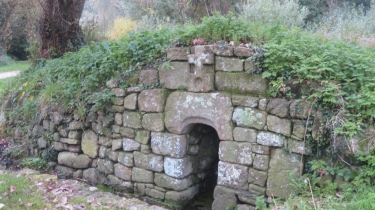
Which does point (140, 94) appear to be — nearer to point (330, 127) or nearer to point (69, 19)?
point (330, 127)

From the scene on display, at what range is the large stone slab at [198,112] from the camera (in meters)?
4.39

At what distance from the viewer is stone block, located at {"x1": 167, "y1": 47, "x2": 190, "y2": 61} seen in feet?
15.3

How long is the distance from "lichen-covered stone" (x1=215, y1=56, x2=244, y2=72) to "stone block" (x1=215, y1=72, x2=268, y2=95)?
54 mm

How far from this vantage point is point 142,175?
514 cm

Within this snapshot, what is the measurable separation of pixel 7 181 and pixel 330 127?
470 cm

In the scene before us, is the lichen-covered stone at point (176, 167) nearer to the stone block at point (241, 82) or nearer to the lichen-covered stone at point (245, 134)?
the lichen-covered stone at point (245, 134)

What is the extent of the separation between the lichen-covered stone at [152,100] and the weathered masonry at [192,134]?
1 cm

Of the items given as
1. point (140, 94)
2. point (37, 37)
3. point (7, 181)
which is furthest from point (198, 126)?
point (37, 37)

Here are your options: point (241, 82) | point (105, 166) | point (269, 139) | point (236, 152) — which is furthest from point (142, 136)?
point (269, 139)

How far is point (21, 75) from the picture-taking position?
8.21 meters

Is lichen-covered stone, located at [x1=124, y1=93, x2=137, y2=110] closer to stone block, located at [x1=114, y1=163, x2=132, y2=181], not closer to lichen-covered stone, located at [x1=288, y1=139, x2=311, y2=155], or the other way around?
stone block, located at [x1=114, y1=163, x2=132, y2=181]

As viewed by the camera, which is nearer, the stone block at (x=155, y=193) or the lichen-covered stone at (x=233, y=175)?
the lichen-covered stone at (x=233, y=175)

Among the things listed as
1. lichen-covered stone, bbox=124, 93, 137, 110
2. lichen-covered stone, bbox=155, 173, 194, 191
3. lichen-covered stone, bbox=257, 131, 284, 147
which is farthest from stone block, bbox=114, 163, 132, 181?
lichen-covered stone, bbox=257, 131, 284, 147

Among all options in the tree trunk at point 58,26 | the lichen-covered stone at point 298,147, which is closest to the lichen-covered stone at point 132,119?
the lichen-covered stone at point 298,147
